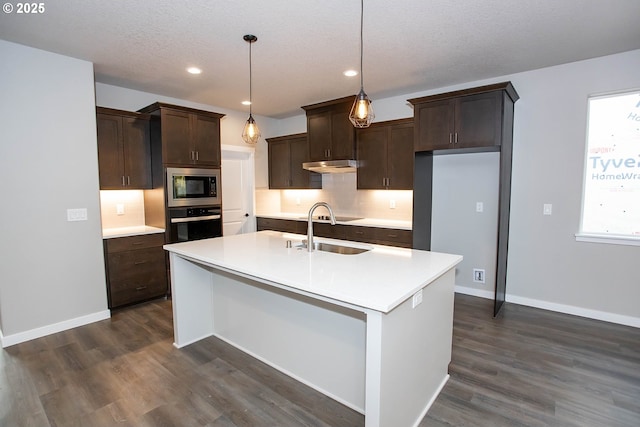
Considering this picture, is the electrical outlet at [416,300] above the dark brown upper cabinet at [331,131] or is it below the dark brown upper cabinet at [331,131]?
below

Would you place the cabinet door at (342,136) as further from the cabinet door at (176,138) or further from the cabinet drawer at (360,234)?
the cabinet door at (176,138)

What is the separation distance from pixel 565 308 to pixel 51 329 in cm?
534

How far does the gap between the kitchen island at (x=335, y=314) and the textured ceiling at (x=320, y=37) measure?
5.87 feet

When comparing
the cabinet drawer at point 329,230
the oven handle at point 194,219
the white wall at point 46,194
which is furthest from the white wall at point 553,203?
the white wall at point 46,194

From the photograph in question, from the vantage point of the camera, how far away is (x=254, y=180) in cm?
571

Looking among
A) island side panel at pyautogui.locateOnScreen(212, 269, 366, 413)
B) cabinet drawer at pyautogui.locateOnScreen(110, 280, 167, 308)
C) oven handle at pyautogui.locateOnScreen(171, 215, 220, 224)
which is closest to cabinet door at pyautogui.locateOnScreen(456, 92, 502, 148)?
island side panel at pyautogui.locateOnScreen(212, 269, 366, 413)

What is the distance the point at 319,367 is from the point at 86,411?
1.52 meters

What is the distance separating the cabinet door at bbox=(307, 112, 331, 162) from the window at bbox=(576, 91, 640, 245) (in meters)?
3.09

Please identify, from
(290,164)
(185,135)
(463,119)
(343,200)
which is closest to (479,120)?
(463,119)

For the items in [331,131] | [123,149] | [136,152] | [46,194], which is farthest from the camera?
[331,131]

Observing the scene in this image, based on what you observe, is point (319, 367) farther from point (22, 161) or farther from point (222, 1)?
point (22, 161)

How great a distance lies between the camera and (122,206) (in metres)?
4.19

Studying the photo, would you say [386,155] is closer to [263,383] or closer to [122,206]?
[263,383]

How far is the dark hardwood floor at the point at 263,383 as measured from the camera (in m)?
2.00
